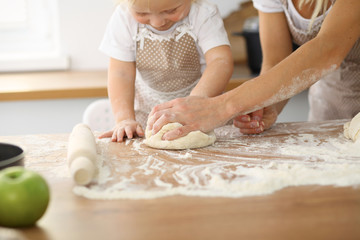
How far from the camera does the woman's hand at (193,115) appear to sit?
3.48 feet

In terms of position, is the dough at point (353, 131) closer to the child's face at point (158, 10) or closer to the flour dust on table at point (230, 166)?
the flour dust on table at point (230, 166)

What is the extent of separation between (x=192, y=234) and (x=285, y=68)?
23.2 inches

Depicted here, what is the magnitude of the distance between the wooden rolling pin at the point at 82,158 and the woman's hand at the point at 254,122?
397 mm

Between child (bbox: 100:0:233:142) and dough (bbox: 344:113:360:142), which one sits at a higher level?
child (bbox: 100:0:233:142)

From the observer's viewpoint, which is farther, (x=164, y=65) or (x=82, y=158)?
(x=164, y=65)

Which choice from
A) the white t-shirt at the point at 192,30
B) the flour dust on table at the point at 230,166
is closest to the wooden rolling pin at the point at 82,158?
the flour dust on table at the point at 230,166

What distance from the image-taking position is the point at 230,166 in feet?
2.88

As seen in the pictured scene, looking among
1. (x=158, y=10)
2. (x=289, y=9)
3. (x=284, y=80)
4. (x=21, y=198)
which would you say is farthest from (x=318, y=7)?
(x=21, y=198)

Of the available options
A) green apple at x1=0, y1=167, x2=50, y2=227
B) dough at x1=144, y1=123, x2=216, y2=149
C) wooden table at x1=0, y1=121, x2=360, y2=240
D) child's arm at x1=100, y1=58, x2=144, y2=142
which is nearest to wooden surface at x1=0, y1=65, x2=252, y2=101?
child's arm at x1=100, y1=58, x2=144, y2=142

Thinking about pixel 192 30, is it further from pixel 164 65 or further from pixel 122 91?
pixel 122 91

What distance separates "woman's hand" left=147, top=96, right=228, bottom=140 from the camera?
1.06 meters

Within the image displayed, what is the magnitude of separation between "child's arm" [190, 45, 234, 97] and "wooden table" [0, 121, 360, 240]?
1.88ft

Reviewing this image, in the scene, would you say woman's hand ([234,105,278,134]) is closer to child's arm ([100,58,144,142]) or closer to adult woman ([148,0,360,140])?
adult woman ([148,0,360,140])

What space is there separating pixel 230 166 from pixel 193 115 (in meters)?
0.23
